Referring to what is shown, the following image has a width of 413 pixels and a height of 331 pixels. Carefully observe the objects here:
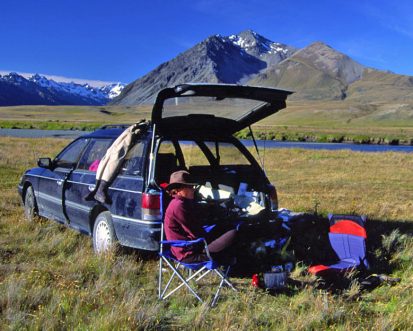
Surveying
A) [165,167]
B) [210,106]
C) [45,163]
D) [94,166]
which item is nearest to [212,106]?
[210,106]

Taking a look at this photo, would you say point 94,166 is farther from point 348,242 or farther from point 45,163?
point 348,242

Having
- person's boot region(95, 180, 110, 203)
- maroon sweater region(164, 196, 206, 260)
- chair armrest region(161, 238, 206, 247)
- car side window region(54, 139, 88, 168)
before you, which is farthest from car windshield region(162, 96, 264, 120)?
car side window region(54, 139, 88, 168)

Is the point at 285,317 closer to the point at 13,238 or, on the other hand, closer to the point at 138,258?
the point at 138,258

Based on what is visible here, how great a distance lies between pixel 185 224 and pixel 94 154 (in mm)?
2443

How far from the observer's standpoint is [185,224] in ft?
16.8

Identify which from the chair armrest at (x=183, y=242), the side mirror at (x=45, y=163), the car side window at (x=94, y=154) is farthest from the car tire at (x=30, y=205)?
the chair armrest at (x=183, y=242)

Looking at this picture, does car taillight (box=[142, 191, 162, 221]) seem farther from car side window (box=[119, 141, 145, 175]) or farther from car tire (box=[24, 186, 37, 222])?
car tire (box=[24, 186, 37, 222])

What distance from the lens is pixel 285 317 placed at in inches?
173

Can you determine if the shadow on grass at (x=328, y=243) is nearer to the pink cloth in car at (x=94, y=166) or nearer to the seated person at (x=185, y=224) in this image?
the seated person at (x=185, y=224)

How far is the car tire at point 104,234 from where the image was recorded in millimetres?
6105

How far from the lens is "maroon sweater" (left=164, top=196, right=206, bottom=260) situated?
512 centimetres

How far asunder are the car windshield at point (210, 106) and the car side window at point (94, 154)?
1209 millimetres

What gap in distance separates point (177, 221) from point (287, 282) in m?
1.39

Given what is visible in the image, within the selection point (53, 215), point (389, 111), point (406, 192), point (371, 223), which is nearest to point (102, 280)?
point (53, 215)
